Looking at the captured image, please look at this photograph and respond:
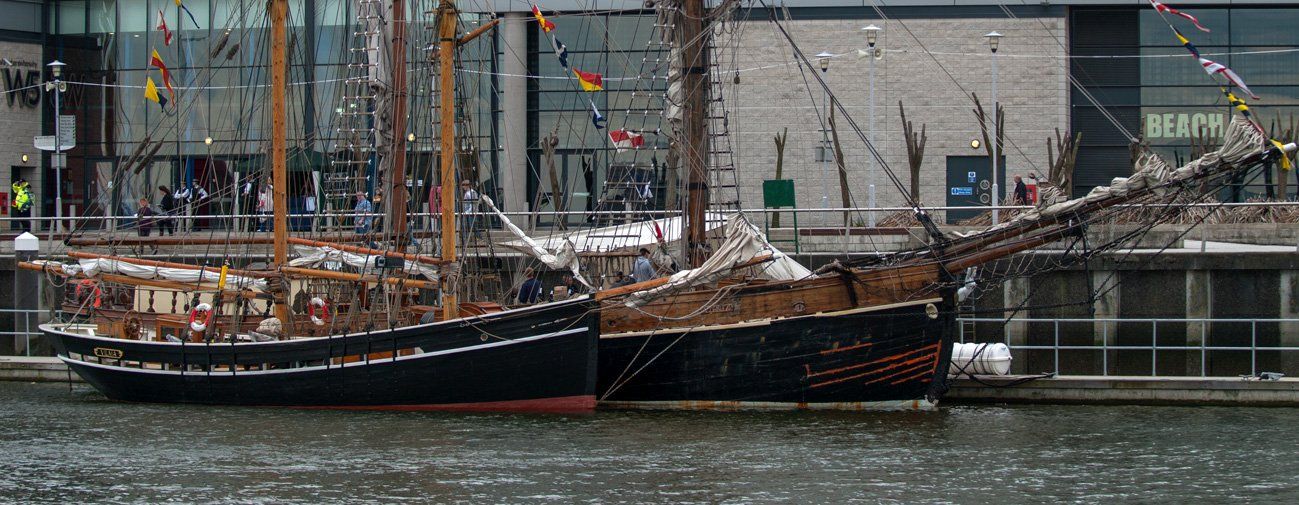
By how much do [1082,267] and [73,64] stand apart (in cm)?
3322

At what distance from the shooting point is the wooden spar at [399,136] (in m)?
28.1

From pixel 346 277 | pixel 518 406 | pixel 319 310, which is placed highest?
pixel 346 277

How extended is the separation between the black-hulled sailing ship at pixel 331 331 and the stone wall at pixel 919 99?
51.8 ft

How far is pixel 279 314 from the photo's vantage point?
86.6ft

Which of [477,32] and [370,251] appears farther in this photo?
[370,251]

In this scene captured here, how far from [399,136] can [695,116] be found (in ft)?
18.6

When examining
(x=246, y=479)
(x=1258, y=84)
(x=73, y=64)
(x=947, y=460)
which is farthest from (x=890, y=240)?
(x=73, y=64)

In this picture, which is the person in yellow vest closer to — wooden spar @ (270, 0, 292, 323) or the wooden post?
wooden spar @ (270, 0, 292, 323)

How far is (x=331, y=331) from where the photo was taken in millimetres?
24469

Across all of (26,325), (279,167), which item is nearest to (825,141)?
(279,167)

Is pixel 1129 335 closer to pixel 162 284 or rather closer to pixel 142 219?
pixel 162 284

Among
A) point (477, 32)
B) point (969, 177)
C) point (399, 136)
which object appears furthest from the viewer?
point (969, 177)

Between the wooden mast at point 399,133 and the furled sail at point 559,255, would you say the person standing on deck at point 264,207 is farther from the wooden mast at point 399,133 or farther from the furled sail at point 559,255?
the furled sail at point 559,255

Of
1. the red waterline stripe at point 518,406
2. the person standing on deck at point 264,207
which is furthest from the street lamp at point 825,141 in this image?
the person standing on deck at point 264,207
